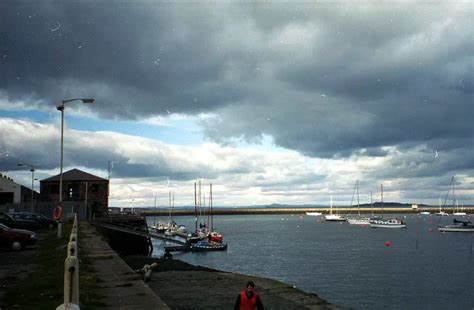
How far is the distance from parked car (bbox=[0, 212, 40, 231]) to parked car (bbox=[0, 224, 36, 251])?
11791 mm

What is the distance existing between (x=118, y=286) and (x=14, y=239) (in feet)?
53.9

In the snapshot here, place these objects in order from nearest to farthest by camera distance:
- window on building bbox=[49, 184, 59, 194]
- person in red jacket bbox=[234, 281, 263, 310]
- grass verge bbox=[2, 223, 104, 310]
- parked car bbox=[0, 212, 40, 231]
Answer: person in red jacket bbox=[234, 281, 263, 310] → grass verge bbox=[2, 223, 104, 310] → parked car bbox=[0, 212, 40, 231] → window on building bbox=[49, 184, 59, 194]

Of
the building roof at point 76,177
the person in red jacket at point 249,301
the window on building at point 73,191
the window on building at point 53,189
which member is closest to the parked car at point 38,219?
the window on building at point 73,191

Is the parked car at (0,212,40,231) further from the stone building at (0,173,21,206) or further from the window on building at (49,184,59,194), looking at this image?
the stone building at (0,173,21,206)

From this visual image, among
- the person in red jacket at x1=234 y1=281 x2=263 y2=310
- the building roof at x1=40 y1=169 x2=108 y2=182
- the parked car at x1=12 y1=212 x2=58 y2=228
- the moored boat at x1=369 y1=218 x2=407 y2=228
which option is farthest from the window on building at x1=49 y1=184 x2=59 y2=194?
the moored boat at x1=369 y1=218 x2=407 y2=228

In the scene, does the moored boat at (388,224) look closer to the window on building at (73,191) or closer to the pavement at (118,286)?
the window on building at (73,191)

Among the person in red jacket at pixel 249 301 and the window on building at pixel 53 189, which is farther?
the window on building at pixel 53 189

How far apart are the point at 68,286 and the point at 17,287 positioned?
341 inches

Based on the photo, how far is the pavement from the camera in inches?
551

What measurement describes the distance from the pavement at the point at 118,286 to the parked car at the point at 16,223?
18462 millimetres

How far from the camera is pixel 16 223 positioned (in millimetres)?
44156

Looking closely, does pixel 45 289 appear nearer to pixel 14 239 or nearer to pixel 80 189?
pixel 14 239

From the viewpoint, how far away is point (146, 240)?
67.8 m

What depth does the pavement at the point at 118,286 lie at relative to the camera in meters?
14.0
